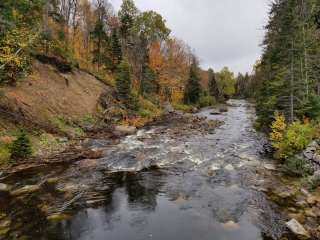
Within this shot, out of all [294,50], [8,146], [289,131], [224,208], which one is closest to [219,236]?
[224,208]

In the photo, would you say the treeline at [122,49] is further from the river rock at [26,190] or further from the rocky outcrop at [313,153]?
the rocky outcrop at [313,153]

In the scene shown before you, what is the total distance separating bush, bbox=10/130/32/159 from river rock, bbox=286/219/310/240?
14827mm

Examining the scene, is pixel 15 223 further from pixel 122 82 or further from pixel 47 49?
pixel 122 82

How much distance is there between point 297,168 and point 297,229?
5726 millimetres

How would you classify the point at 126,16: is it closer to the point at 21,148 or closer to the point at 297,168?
the point at 21,148

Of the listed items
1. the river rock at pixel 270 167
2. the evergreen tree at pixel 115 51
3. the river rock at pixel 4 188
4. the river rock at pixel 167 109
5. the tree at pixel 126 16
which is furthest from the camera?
the tree at pixel 126 16

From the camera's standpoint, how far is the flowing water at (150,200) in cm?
850

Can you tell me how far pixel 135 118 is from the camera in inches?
1267

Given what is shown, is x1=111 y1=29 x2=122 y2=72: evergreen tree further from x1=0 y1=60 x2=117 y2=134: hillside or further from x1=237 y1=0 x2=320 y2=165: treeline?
x1=237 y1=0 x2=320 y2=165: treeline

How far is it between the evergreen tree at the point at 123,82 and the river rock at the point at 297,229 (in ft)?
91.5

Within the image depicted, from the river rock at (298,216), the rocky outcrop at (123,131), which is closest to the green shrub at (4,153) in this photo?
the rocky outcrop at (123,131)

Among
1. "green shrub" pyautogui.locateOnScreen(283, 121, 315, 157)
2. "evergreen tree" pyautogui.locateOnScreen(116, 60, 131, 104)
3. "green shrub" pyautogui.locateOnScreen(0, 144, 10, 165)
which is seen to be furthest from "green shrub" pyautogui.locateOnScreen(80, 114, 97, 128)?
"green shrub" pyautogui.locateOnScreen(283, 121, 315, 157)

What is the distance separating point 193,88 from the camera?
56.0 metres

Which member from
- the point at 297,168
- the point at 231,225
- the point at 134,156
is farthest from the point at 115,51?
the point at 231,225
